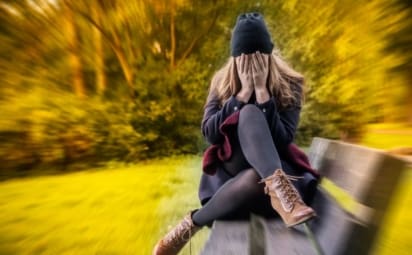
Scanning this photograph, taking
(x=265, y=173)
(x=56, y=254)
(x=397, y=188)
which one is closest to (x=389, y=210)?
(x=397, y=188)

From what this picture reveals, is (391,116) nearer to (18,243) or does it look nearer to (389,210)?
(389,210)

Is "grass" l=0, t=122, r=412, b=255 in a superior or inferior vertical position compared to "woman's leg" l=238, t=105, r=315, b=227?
inferior

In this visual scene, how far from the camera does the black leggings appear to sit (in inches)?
28.2

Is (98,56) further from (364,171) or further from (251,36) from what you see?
(364,171)

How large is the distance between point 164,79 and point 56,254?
2.56 feet

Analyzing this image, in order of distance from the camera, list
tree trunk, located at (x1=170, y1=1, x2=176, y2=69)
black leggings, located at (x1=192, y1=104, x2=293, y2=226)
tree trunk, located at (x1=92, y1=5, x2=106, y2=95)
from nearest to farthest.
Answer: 1. black leggings, located at (x1=192, y1=104, x2=293, y2=226)
2. tree trunk, located at (x1=92, y1=5, x2=106, y2=95)
3. tree trunk, located at (x1=170, y1=1, x2=176, y2=69)

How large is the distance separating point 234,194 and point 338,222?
25 cm

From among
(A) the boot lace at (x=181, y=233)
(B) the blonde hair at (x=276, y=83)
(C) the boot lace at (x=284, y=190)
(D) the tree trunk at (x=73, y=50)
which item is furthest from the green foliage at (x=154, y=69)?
(C) the boot lace at (x=284, y=190)

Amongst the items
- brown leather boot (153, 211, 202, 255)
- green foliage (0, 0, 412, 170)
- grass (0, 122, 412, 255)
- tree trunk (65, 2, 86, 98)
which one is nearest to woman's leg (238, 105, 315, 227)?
brown leather boot (153, 211, 202, 255)

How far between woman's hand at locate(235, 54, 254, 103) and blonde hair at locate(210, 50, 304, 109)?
0.06 feet

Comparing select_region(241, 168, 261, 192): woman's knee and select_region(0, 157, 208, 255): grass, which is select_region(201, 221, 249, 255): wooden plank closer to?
select_region(241, 168, 261, 192): woman's knee

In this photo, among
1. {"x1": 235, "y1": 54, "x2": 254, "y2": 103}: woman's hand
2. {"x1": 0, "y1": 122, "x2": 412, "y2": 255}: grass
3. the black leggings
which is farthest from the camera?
{"x1": 0, "y1": 122, "x2": 412, "y2": 255}: grass

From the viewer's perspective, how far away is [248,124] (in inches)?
29.5

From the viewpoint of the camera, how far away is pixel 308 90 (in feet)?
5.25
